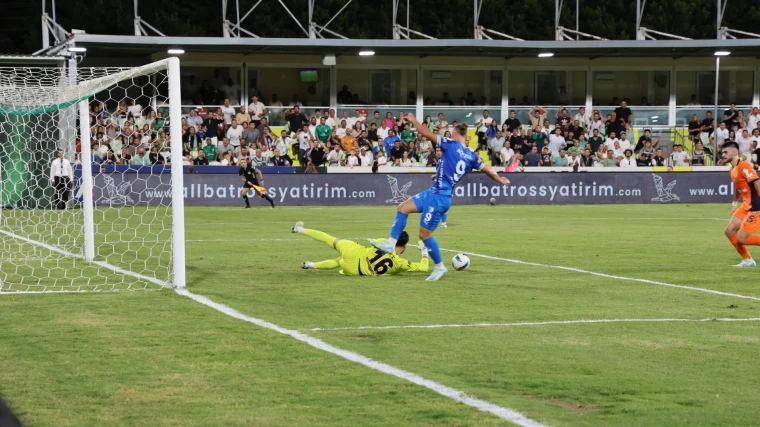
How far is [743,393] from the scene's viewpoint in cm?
644

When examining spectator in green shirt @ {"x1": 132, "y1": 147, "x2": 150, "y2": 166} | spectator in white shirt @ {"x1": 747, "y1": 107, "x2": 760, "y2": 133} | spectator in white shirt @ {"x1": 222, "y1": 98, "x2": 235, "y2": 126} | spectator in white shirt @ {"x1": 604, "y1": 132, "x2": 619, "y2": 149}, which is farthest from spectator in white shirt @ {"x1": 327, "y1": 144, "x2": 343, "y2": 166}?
spectator in white shirt @ {"x1": 747, "y1": 107, "x2": 760, "y2": 133}

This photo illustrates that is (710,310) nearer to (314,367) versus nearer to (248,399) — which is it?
(314,367)

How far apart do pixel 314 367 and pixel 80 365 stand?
5.40ft

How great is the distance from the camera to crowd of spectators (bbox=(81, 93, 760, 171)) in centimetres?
3619

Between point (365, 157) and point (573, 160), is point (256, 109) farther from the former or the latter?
point (573, 160)

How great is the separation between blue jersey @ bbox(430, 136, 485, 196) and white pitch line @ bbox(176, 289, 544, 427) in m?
3.84

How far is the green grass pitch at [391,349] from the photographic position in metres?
5.95

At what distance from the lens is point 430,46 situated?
136 ft

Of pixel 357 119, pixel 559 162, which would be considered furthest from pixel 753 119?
pixel 357 119

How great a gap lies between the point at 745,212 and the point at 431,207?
17.0 feet

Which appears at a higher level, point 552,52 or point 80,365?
point 552,52

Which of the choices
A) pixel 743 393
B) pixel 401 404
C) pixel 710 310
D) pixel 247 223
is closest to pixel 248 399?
pixel 401 404

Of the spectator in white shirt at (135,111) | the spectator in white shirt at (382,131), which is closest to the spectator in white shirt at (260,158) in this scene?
the spectator in white shirt at (135,111)

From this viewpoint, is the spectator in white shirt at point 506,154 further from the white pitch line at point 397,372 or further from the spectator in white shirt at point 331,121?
the white pitch line at point 397,372
